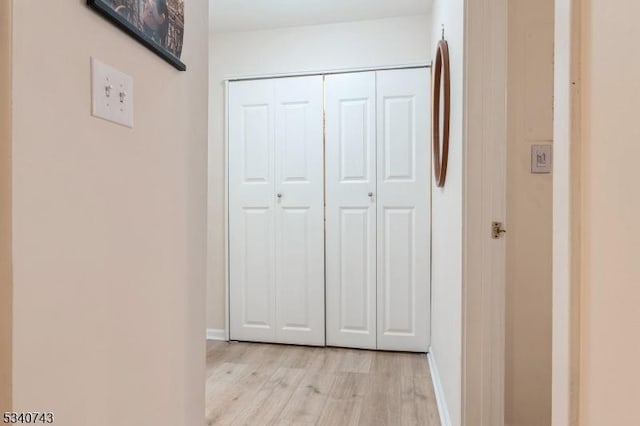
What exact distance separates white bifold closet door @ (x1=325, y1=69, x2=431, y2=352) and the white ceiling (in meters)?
0.43

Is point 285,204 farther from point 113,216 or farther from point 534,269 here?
point 113,216

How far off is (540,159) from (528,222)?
297 millimetres

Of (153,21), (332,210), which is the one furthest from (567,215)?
(332,210)

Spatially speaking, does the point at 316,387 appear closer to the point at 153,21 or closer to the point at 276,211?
the point at 276,211

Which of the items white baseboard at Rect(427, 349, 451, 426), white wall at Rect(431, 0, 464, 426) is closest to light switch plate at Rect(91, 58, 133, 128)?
white wall at Rect(431, 0, 464, 426)

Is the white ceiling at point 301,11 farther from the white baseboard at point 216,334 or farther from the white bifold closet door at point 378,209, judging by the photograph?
the white baseboard at point 216,334

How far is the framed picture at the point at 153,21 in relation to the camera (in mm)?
857

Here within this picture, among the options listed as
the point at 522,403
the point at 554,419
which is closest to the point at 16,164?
the point at 554,419

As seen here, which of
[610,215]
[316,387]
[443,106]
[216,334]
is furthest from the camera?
[216,334]

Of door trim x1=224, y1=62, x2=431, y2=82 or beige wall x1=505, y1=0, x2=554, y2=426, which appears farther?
door trim x1=224, y1=62, x2=431, y2=82

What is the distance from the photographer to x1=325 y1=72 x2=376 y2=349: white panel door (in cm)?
304

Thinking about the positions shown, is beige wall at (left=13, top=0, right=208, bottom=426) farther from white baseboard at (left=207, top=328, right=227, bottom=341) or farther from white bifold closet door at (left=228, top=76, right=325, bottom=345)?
white baseboard at (left=207, top=328, right=227, bottom=341)

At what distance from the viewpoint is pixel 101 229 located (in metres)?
0.85

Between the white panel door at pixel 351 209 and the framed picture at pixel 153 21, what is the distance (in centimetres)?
199
